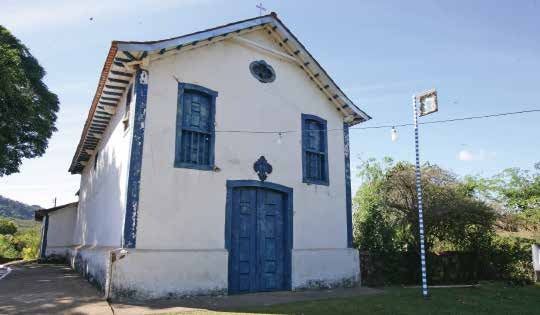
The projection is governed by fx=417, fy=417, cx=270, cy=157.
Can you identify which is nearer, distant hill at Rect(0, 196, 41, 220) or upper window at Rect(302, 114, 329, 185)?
upper window at Rect(302, 114, 329, 185)

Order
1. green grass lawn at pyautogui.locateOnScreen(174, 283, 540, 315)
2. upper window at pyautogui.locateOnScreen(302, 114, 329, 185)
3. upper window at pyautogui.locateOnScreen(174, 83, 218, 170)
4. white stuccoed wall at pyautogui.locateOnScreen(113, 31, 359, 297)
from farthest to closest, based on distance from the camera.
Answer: upper window at pyautogui.locateOnScreen(302, 114, 329, 185), upper window at pyautogui.locateOnScreen(174, 83, 218, 170), white stuccoed wall at pyautogui.locateOnScreen(113, 31, 359, 297), green grass lawn at pyautogui.locateOnScreen(174, 283, 540, 315)

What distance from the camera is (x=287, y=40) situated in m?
11.8

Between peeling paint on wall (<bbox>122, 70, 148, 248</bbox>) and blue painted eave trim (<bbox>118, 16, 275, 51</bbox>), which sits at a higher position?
blue painted eave trim (<bbox>118, 16, 275, 51</bbox>)

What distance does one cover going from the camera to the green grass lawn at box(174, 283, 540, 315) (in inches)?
315

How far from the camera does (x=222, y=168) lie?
396 inches

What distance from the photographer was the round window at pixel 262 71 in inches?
445

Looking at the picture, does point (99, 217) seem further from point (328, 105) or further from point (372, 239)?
point (372, 239)

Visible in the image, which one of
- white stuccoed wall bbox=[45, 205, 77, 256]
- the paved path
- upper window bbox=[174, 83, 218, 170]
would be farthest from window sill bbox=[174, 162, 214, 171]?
white stuccoed wall bbox=[45, 205, 77, 256]

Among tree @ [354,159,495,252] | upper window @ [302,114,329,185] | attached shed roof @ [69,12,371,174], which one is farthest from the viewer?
tree @ [354,159,495,252]

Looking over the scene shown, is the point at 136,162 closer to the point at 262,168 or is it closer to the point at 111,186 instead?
the point at 111,186

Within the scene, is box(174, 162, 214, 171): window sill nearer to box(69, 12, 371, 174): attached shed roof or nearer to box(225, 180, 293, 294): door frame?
box(225, 180, 293, 294): door frame

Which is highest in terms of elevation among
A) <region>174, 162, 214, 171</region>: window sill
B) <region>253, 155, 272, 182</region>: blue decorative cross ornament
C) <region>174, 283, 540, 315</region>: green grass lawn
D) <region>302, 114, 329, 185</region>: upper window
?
<region>302, 114, 329, 185</region>: upper window

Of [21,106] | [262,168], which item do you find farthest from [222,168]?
[21,106]

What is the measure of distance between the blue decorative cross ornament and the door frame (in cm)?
18
